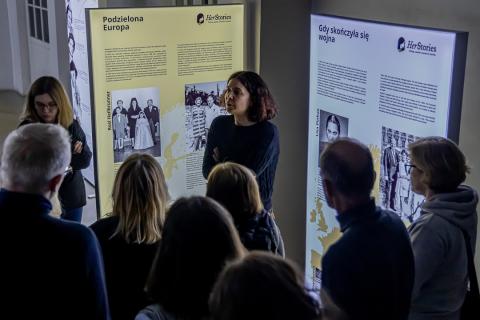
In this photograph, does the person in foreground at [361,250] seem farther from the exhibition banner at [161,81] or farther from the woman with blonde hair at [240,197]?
the exhibition banner at [161,81]

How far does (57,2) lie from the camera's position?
8.37m

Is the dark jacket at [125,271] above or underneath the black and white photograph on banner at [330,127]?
underneath

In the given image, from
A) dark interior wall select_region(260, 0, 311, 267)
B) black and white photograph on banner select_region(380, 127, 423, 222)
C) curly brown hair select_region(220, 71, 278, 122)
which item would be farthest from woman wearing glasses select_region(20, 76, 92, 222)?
black and white photograph on banner select_region(380, 127, 423, 222)

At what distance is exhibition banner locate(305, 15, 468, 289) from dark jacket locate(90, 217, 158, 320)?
4.99ft

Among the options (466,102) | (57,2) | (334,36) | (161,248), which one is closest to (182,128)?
(334,36)

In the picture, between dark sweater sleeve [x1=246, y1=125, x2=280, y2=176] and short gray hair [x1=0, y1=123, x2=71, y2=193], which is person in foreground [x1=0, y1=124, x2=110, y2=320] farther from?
dark sweater sleeve [x1=246, y1=125, x2=280, y2=176]

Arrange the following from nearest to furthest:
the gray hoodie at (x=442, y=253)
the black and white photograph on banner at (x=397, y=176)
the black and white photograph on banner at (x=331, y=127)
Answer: the gray hoodie at (x=442, y=253) → the black and white photograph on banner at (x=397, y=176) → the black and white photograph on banner at (x=331, y=127)

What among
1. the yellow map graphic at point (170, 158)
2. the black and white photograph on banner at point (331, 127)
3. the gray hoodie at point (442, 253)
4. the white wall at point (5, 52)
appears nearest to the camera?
the gray hoodie at point (442, 253)

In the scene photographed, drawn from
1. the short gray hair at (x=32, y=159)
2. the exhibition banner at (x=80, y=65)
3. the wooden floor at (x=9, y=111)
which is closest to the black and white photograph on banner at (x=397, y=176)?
the short gray hair at (x=32, y=159)

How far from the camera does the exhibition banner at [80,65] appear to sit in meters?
6.57

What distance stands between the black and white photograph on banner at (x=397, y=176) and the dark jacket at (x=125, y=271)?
1.50 meters

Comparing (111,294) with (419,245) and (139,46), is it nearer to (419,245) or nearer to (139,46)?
(419,245)

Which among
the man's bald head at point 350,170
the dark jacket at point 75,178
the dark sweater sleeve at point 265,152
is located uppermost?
the man's bald head at point 350,170

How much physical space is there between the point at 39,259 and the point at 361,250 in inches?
38.5
